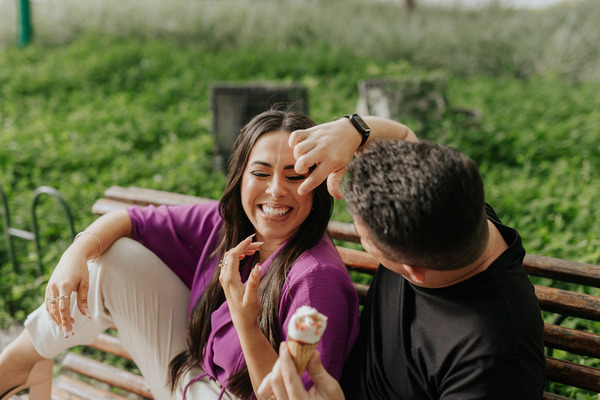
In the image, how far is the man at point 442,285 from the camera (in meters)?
1.37

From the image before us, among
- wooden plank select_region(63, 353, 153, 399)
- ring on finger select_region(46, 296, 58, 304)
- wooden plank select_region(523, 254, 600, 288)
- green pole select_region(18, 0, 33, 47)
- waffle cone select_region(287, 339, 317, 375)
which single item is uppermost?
green pole select_region(18, 0, 33, 47)

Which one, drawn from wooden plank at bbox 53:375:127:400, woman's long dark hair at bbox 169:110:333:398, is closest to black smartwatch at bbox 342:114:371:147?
woman's long dark hair at bbox 169:110:333:398

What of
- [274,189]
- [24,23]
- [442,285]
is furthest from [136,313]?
[24,23]

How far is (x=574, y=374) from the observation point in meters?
1.85

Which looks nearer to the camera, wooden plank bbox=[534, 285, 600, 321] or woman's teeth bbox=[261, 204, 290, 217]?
wooden plank bbox=[534, 285, 600, 321]

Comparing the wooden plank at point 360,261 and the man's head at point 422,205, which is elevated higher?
the man's head at point 422,205

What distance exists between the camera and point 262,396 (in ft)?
4.81

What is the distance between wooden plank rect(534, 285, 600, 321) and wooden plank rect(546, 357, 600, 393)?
0.17 metres

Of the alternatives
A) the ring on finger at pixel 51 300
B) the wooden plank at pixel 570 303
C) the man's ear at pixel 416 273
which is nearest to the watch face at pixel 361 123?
the man's ear at pixel 416 273

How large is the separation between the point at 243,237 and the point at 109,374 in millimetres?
1030

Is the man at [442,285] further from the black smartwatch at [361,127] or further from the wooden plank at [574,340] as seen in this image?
the wooden plank at [574,340]

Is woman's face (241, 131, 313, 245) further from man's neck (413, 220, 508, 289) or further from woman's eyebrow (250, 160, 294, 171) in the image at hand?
man's neck (413, 220, 508, 289)

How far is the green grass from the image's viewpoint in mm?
4262

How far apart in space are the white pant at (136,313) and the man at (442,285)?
952 millimetres
